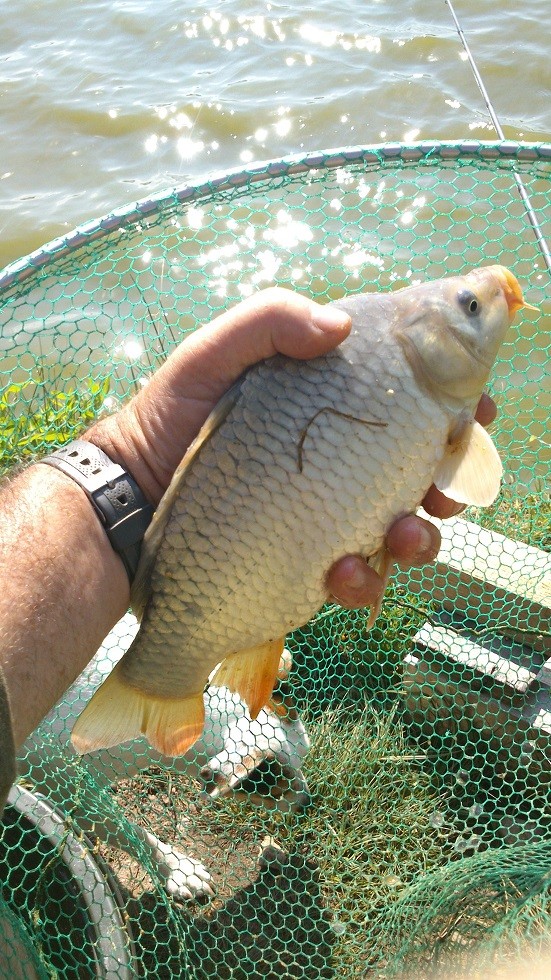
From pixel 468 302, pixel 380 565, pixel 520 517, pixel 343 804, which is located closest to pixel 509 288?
pixel 468 302

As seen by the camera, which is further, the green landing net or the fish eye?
the green landing net

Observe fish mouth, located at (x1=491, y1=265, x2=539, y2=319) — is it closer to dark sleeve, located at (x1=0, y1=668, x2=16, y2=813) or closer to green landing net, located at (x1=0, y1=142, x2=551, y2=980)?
green landing net, located at (x1=0, y1=142, x2=551, y2=980)

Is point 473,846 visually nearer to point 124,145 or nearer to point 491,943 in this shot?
point 491,943

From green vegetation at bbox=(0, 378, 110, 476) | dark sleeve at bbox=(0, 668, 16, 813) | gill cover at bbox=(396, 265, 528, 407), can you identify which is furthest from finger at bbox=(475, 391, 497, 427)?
green vegetation at bbox=(0, 378, 110, 476)

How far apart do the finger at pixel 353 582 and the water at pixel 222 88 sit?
168 inches

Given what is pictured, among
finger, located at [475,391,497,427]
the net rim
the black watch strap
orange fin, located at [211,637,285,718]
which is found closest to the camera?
orange fin, located at [211,637,285,718]

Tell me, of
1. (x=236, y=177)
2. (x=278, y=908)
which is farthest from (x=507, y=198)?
(x=278, y=908)

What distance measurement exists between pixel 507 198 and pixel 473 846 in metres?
3.46

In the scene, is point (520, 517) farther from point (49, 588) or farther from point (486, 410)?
point (49, 588)

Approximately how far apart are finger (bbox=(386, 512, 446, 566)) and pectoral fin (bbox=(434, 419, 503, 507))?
98 mm

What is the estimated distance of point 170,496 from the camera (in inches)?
75.4

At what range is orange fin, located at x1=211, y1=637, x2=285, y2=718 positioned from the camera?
2107mm

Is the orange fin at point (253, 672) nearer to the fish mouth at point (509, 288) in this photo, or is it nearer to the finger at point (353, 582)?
the finger at point (353, 582)

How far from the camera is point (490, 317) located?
2.04m
